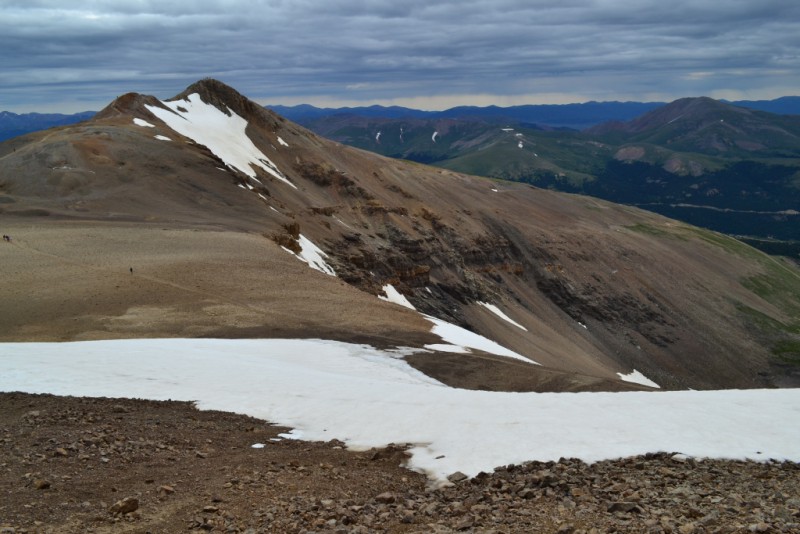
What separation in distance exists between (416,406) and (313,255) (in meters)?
37.2

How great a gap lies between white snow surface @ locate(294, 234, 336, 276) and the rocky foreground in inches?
1402

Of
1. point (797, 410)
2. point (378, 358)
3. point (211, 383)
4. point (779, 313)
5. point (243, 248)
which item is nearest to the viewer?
point (797, 410)

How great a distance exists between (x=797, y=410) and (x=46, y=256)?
36438 mm

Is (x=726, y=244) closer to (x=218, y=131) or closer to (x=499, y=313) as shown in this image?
(x=499, y=313)

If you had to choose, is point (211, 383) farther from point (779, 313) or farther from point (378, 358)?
point (779, 313)

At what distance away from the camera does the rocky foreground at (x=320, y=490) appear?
1043 cm

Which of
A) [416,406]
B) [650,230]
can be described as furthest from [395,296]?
[650,230]

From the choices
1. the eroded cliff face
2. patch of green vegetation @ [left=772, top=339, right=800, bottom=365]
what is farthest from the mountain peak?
patch of green vegetation @ [left=772, top=339, right=800, bottom=365]

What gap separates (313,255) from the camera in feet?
176

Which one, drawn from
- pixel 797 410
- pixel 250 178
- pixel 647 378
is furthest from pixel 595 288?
pixel 797 410

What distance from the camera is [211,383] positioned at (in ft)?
65.5

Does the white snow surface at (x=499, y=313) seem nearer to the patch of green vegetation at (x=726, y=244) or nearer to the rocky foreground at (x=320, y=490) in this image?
the rocky foreground at (x=320, y=490)

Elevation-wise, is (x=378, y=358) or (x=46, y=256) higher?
(x=46, y=256)

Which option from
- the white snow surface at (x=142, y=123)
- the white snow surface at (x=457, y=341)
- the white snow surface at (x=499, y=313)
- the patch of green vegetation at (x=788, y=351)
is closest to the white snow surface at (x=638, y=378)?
the white snow surface at (x=499, y=313)
